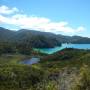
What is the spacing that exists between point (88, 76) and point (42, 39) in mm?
186119

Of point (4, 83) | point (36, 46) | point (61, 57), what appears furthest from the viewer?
point (36, 46)

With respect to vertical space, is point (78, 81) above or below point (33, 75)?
above

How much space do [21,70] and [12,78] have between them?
7185 mm

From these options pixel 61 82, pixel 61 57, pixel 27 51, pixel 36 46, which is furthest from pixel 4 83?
pixel 36 46

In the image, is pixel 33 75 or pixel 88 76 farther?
pixel 33 75

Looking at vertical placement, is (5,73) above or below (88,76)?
below

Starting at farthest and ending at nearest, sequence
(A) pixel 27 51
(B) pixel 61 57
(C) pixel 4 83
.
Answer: (A) pixel 27 51, (B) pixel 61 57, (C) pixel 4 83

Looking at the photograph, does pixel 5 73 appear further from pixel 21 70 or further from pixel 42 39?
pixel 42 39

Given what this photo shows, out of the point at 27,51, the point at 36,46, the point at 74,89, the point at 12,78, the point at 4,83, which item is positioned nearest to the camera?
the point at 74,89

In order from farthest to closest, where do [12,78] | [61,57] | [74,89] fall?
[61,57] < [12,78] < [74,89]

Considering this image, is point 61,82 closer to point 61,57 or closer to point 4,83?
point 4,83

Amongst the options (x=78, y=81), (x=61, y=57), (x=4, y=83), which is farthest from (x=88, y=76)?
(x=61, y=57)

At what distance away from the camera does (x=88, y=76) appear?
12.1m

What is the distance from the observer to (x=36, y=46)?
19075cm
